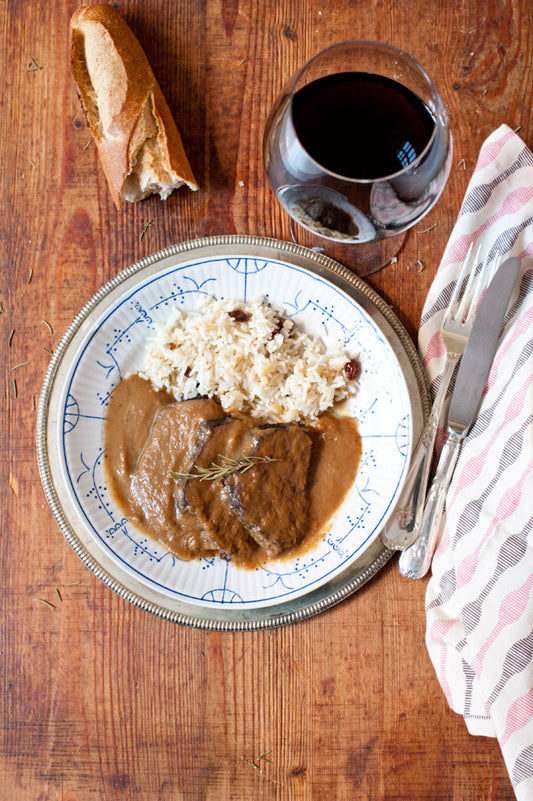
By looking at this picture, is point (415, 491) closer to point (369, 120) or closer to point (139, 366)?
point (139, 366)

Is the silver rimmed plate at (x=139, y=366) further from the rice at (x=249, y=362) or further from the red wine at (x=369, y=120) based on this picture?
the red wine at (x=369, y=120)

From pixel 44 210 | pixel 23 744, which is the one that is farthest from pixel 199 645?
pixel 44 210

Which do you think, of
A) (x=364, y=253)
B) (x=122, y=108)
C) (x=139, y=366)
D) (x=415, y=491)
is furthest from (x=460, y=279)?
(x=122, y=108)

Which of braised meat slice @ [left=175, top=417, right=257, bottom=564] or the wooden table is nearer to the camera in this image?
Answer: braised meat slice @ [left=175, top=417, right=257, bottom=564]

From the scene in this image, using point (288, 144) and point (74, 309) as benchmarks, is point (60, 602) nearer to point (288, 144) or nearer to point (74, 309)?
point (74, 309)

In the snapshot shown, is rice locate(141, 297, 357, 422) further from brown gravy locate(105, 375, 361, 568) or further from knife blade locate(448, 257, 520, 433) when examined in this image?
knife blade locate(448, 257, 520, 433)

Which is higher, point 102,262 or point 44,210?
point 44,210

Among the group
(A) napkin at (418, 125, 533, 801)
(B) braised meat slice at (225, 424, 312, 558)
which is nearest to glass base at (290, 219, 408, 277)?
(A) napkin at (418, 125, 533, 801)
